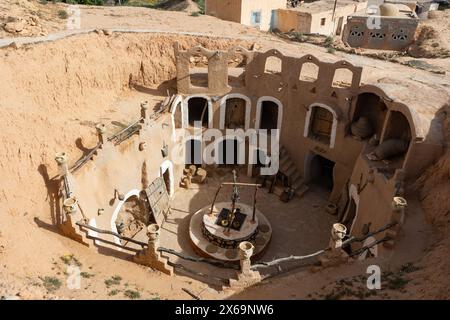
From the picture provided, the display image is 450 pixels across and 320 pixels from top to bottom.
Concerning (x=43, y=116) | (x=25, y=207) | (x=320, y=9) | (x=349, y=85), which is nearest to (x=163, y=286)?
(x=25, y=207)

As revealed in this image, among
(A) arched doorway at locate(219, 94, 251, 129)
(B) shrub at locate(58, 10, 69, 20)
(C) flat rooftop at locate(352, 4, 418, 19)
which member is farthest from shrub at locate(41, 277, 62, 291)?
(C) flat rooftop at locate(352, 4, 418, 19)

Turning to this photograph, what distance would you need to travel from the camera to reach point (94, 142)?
734 inches

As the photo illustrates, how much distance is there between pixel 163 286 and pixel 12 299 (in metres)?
5.36

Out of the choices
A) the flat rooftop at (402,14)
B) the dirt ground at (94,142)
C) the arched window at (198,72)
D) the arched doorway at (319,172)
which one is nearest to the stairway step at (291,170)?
the arched doorway at (319,172)

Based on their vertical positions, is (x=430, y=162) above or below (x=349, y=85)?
below

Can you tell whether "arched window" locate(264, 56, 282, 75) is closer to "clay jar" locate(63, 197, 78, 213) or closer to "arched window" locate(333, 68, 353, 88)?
"arched window" locate(333, 68, 353, 88)

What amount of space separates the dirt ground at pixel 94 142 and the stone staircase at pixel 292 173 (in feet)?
2.20

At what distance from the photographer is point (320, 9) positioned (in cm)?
Answer: 3822

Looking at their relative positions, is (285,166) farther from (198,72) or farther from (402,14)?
(402,14)

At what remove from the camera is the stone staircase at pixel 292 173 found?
23750mm

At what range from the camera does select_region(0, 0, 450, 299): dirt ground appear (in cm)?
1196

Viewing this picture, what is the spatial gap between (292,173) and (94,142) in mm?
12545

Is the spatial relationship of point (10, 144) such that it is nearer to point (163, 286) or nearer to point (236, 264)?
point (163, 286)

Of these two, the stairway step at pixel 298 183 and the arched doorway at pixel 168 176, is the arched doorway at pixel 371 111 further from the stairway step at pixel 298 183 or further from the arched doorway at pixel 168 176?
the arched doorway at pixel 168 176
